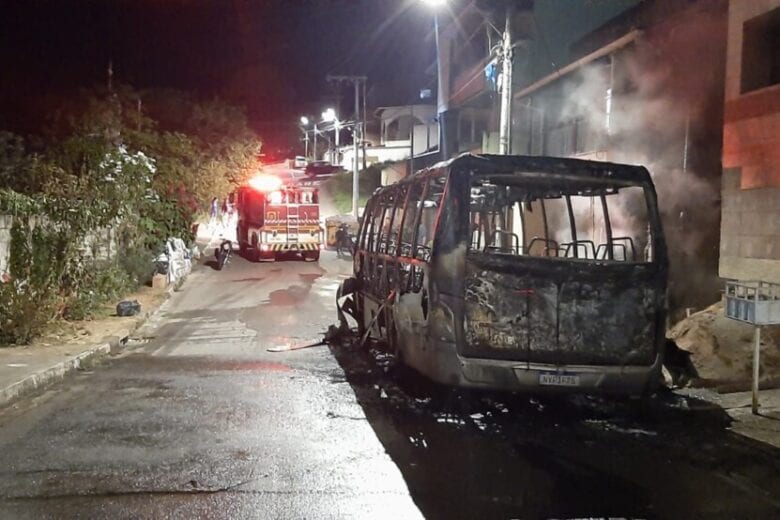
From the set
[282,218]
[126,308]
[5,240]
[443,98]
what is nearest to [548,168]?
[5,240]

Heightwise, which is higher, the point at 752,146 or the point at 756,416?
the point at 752,146

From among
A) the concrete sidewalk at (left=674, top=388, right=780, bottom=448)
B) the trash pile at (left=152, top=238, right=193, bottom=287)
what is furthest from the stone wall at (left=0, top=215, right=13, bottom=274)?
the concrete sidewalk at (left=674, top=388, right=780, bottom=448)

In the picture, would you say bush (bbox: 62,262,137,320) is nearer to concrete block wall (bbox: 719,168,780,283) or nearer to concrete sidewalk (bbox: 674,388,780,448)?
concrete sidewalk (bbox: 674,388,780,448)

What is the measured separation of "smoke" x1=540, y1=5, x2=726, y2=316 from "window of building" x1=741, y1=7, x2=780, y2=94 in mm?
1175

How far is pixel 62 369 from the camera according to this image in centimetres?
889

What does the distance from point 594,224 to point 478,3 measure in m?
13.8

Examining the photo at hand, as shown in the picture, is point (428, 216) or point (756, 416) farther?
point (428, 216)

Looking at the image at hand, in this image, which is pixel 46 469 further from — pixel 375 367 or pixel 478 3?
pixel 478 3

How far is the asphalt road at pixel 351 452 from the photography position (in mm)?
4730

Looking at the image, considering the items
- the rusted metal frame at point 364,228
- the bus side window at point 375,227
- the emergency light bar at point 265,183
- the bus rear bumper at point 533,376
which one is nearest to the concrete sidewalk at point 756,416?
the bus rear bumper at point 533,376

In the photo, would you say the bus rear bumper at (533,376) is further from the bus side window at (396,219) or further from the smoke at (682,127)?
Result: the smoke at (682,127)

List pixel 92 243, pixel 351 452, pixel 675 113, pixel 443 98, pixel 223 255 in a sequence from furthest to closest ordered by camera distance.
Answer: pixel 443 98, pixel 223 255, pixel 92 243, pixel 675 113, pixel 351 452

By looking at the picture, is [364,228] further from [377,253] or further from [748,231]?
[748,231]

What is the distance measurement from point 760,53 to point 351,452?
834 centimetres
